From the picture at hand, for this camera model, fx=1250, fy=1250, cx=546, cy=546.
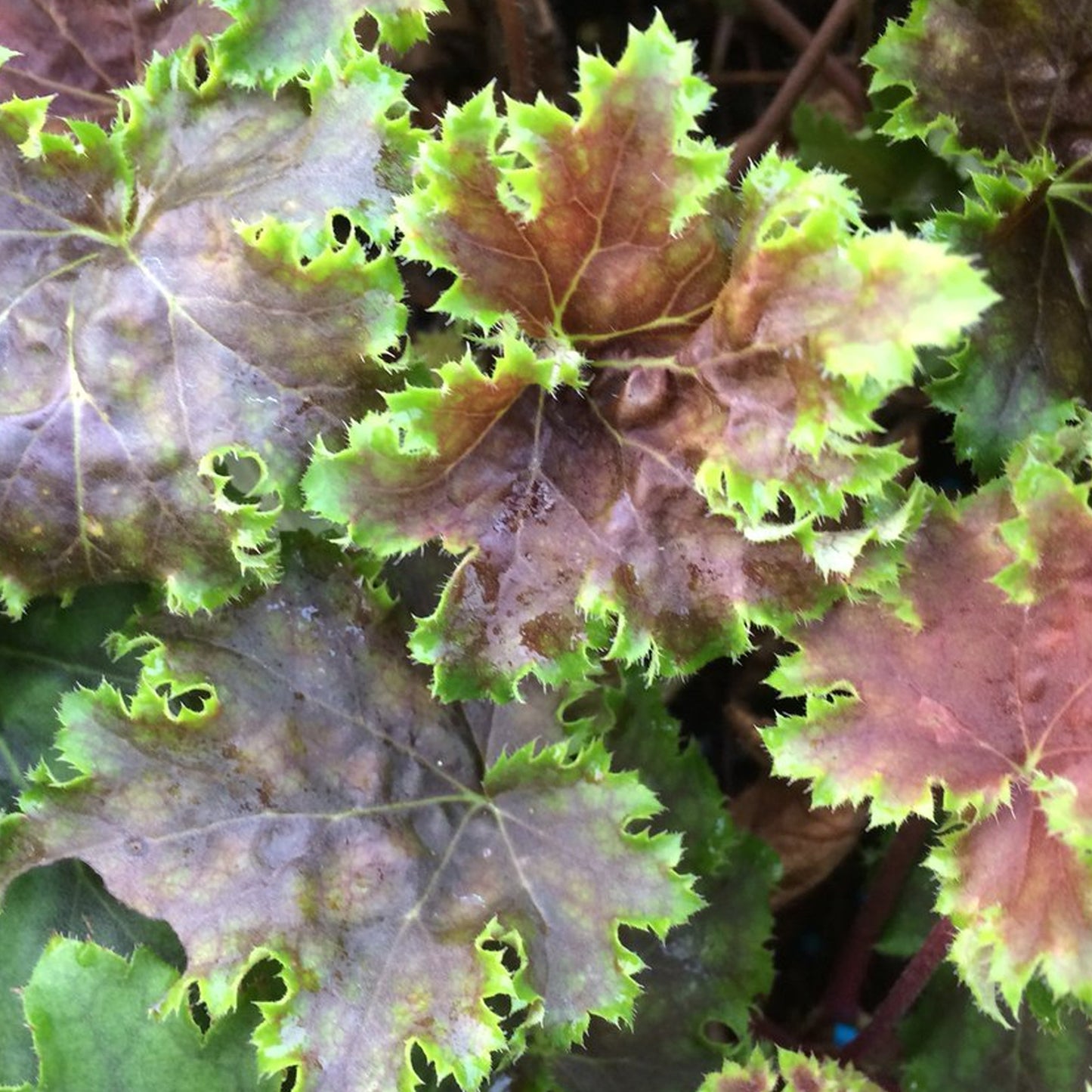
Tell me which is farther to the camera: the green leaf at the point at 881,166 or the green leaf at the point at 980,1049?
the green leaf at the point at 881,166

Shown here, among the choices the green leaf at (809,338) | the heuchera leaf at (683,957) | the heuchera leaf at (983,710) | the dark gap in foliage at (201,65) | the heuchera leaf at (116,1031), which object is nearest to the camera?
the green leaf at (809,338)

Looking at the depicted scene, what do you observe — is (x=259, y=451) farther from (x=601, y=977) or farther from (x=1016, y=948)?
(x=1016, y=948)

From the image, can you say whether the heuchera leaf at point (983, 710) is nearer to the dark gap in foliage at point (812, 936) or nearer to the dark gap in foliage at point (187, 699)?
the dark gap in foliage at point (187, 699)

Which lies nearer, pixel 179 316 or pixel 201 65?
pixel 179 316

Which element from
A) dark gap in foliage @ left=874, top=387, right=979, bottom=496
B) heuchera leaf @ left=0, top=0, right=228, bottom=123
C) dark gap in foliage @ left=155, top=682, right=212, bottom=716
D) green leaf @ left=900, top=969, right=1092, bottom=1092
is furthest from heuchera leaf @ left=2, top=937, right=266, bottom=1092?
dark gap in foliage @ left=874, top=387, right=979, bottom=496

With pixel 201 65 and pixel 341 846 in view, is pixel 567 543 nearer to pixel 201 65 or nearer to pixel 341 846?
pixel 341 846

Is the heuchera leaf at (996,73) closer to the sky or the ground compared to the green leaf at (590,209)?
closer to the sky

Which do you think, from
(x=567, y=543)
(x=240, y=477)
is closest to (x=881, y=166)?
(x=567, y=543)

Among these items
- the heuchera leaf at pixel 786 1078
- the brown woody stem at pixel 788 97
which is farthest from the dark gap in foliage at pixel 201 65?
the heuchera leaf at pixel 786 1078
